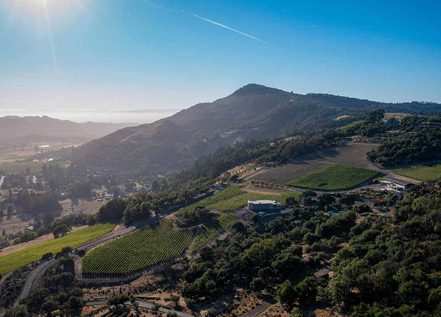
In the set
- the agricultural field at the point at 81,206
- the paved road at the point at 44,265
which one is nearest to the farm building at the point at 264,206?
the paved road at the point at 44,265

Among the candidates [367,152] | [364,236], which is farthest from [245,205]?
[367,152]

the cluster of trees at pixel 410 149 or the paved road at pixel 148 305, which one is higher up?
the cluster of trees at pixel 410 149

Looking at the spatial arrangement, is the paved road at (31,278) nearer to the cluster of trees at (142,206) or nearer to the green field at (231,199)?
the cluster of trees at (142,206)

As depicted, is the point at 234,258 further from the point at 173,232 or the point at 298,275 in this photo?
the point at 173,232

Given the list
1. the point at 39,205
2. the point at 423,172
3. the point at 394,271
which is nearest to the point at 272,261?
the point at 394,271

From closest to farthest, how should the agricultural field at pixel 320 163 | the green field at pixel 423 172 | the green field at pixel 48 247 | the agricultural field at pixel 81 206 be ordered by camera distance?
the green field at pixel 48 247, the green field at pixel 423 172, the agricultural field at pixel 320 163, the agricultural field at pixel 81 206

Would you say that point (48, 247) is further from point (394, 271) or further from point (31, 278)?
point (394, 271)
